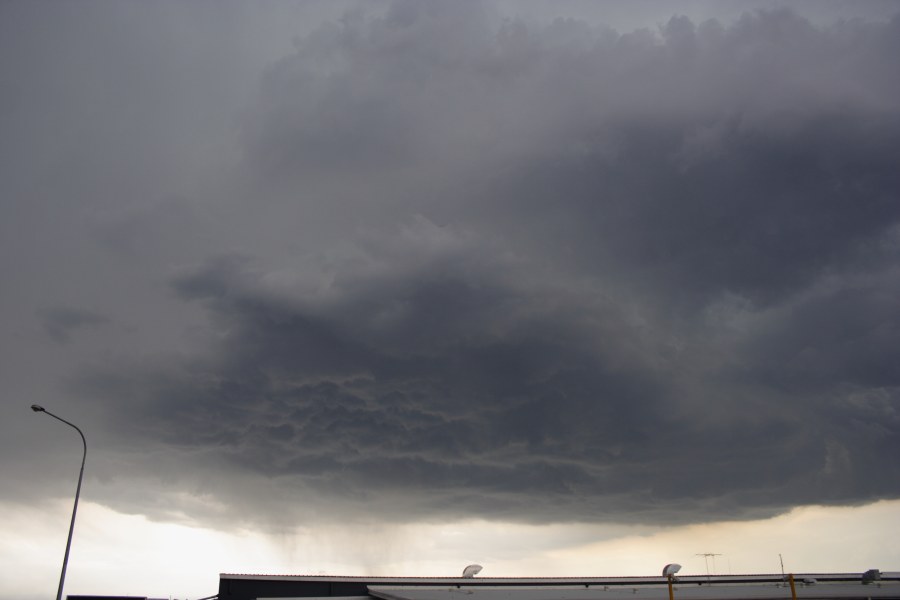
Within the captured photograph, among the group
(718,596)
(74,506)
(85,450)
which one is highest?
(85,450)

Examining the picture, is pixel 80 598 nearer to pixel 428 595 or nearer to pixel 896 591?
pixel 428 595

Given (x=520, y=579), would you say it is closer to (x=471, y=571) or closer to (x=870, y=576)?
(x=471, y=571)

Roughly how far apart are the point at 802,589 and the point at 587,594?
76.9 feet

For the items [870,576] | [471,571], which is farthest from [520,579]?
[870,576]

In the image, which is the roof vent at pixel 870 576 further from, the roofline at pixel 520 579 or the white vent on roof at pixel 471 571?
the white vent on roof at pixel 471 571

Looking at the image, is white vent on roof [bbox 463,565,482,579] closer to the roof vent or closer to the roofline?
the roofline

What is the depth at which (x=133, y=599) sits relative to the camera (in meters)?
74.6

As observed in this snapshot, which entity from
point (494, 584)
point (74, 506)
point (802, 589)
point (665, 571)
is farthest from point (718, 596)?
point (74, 506)

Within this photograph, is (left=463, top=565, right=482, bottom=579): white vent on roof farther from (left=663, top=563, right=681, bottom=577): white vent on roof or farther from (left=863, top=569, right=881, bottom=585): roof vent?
(left=863, top=569, right=881, bottom=585): roof vent

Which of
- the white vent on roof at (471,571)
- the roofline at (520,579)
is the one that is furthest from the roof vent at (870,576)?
the white vent on roof at (471,571)

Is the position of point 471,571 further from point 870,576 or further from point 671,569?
point 870,576

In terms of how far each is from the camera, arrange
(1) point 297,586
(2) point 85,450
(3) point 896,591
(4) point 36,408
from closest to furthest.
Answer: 1. (4) point 36,408
2. (2) point 85,450
3. (1) point 297,586
4. (3) point 896,591

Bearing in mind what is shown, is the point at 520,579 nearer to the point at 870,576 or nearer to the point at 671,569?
the point at 671,569

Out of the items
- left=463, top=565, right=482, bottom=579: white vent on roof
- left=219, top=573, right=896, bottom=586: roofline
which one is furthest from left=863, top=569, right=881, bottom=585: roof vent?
left=463, top=565, right=482, bottom=579: white vent on roof
